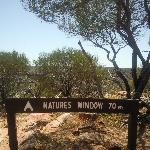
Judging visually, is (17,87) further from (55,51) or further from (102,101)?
(102,101)

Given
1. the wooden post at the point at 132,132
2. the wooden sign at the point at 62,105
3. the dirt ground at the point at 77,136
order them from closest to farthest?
the wooden sign at the point at 62,105 → the wooden post at the point at 132,132 → the dirt ground at the point at 77,136

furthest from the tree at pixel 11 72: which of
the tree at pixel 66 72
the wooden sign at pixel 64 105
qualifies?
the wooden sign at pixel 64 105

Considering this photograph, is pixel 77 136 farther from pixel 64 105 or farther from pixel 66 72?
pixel 66 72

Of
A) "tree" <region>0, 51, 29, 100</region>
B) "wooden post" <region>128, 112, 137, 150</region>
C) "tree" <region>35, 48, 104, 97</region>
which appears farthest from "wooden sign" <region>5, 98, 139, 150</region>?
"tree" <region>0, 51, 29, 100</region>

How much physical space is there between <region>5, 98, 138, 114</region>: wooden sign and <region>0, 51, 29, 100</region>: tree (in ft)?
85.4

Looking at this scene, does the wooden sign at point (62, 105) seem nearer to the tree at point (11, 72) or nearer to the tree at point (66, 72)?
the tree at point (66, 72)

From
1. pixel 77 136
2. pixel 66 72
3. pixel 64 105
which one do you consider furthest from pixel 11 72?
pixel 64 105

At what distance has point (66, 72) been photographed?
3478cm

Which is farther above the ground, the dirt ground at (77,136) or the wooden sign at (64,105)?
the wooden sign at (64,105)

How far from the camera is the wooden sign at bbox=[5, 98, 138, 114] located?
29.1 ft

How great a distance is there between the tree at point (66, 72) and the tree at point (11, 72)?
5.48 ft

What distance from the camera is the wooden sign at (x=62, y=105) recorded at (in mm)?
8859

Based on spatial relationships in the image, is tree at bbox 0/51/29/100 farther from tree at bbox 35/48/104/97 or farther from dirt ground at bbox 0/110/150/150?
dirt ground at bbox 0/110/150/150

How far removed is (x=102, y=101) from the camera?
29.2ft
